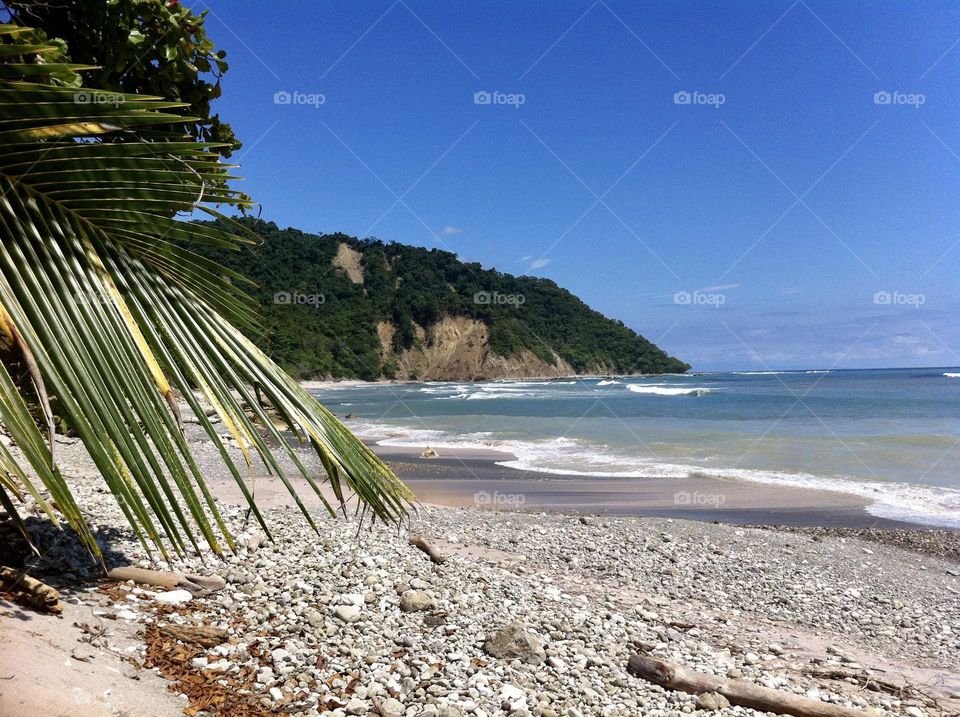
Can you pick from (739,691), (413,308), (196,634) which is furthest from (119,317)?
(413,308)

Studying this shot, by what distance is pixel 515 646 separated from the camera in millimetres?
4109

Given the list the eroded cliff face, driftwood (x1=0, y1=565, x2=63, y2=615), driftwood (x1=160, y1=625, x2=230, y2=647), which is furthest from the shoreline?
the eroded cliff face

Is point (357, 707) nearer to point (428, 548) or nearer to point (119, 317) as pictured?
point (119, 317)

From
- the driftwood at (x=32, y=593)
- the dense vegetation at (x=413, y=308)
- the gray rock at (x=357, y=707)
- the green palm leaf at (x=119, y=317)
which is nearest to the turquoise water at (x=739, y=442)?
the gray rock at (x=357, y=707)

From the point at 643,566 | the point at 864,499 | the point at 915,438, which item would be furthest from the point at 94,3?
the point at 915,438

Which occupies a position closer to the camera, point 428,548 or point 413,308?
point 428,548

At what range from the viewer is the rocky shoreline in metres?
3.40

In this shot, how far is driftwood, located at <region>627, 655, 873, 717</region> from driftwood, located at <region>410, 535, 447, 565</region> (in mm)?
2202

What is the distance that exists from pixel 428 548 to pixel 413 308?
89060mm

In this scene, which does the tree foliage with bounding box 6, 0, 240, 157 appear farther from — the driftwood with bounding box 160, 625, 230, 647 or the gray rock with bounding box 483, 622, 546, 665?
the gray rock with bounding box 483, 622, 546, 665

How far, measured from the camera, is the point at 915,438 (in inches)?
827

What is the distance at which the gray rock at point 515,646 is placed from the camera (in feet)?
13.3

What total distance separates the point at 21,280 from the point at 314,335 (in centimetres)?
7235

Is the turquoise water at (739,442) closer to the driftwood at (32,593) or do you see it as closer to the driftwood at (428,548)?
the driftwood at (428,548)
